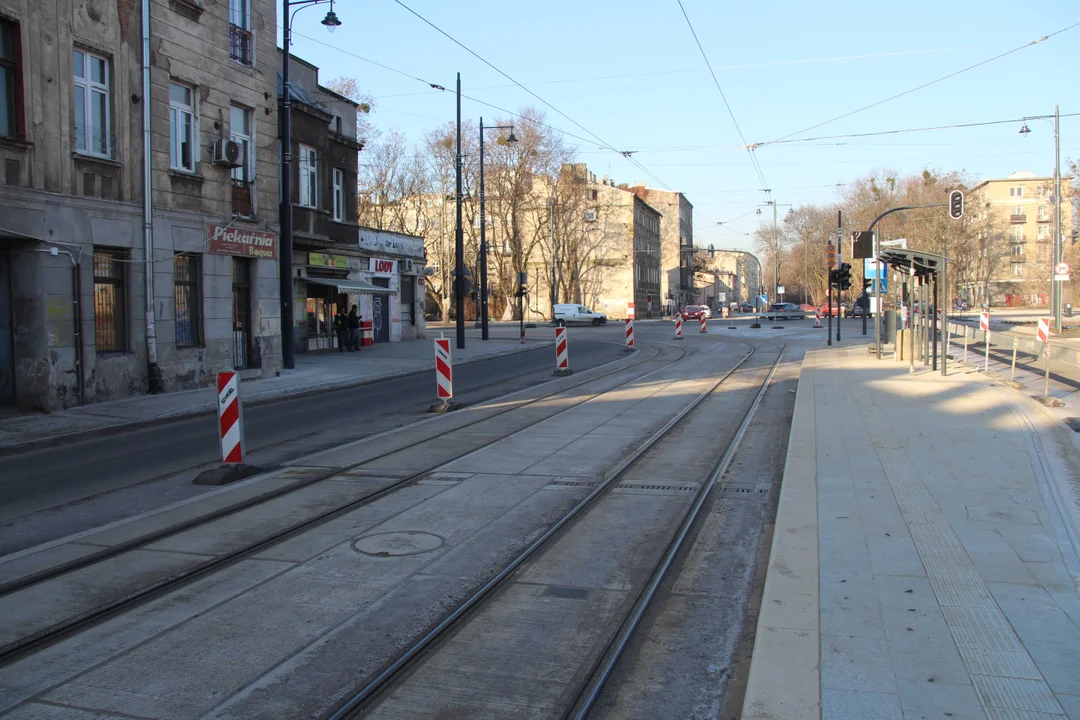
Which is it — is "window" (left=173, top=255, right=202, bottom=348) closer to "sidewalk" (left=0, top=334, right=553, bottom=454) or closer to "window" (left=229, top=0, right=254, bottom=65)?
"sidewalk" (left=0, top=334, right=553, bottom=454)

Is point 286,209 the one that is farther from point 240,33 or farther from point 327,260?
point 327,260

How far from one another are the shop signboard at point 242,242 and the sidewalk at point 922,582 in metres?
14.1

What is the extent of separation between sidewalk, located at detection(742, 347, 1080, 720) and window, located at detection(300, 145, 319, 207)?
20.2m

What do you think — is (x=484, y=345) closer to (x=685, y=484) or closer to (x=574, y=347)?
(x=574, y=347)

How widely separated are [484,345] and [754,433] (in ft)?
77.9

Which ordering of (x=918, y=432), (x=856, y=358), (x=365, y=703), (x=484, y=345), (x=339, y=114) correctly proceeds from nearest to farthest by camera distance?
(x=365, y=703) < (x=918, y=432) < (x=856, y=358) < (x=339, y=114) < (x=484, y=345)

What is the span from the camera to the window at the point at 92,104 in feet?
51.4

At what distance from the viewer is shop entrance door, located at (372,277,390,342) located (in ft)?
116

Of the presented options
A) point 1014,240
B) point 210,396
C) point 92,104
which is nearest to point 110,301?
point 210,396

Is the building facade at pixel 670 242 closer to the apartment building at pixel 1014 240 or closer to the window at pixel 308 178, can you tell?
the apartment building at pixel 1014 240


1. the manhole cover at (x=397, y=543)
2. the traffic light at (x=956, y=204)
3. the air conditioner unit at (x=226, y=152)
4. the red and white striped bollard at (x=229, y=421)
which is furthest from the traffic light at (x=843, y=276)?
the manhole cover at (x=397, y=543)

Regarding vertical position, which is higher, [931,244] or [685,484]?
[931,244]

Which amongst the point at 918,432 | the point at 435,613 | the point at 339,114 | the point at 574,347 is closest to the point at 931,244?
the point at 574,347

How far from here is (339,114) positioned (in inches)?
1273
